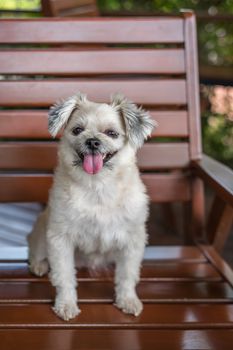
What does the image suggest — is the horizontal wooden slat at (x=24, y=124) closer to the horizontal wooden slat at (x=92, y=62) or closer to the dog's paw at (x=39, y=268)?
the horizontal wooden slat at (x=92, y=62)

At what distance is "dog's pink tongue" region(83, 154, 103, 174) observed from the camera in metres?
1.69

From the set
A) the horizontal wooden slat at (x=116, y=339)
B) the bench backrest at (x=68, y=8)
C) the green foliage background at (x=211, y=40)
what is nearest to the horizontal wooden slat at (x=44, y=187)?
the horizontal wooden slat at (x=116, y=339)

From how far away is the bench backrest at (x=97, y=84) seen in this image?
2287 mm

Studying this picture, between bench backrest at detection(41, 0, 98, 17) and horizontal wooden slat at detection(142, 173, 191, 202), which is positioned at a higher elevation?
bench backrest at detection(41, 0, 98, 17)

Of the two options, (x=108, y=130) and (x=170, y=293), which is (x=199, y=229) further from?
(x=108, y=130)

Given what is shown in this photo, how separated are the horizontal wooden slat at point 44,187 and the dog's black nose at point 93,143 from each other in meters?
0.67

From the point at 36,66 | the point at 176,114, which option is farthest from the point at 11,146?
the point at 176,114

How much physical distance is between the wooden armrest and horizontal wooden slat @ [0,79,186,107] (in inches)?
11.8

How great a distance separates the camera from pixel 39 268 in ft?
6.63

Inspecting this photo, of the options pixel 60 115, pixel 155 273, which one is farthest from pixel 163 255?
pixel 60 115

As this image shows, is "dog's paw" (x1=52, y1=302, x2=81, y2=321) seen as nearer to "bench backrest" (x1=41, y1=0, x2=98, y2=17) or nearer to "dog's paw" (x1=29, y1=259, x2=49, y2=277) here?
"dog's paw" (x1=29, y1=259, x2=49, y2=277)

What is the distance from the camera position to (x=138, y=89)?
2.33 meters

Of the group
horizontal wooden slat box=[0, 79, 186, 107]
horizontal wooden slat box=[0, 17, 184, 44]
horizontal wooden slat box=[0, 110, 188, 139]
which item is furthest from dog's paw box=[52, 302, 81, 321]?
horizontal wooden slat box=[0, 17, 184, 44]

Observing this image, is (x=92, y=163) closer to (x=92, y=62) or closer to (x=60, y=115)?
(x=60, y=115)
